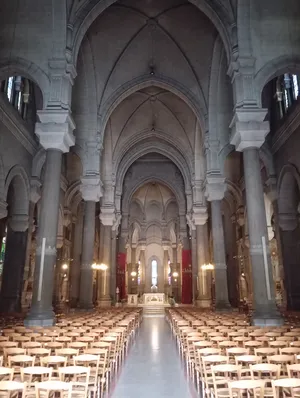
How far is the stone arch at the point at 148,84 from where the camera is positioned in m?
20.2

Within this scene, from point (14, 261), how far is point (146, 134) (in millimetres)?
15765

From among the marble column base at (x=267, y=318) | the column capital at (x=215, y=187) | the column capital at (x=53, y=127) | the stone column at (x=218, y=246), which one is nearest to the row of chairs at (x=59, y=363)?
the marble column base at (x=267, y=318)

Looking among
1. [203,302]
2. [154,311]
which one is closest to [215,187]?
[203,302]

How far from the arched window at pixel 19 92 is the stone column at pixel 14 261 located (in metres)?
5.76

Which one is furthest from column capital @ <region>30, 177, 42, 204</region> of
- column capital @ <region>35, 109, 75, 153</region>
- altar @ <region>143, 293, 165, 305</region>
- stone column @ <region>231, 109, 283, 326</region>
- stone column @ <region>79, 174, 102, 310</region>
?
altar @ <region>143, 293, 165, 305</region>

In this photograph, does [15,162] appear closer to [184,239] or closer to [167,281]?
[184,239]

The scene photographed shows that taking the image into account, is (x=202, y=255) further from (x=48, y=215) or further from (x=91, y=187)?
(x=48, y=215)

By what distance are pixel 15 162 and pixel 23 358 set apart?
1322 centimetres

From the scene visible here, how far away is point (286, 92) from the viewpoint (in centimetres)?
1803

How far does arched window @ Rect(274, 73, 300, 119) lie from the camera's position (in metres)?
Answer: 17.0

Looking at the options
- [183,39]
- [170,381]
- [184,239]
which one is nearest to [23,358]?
[170,381]

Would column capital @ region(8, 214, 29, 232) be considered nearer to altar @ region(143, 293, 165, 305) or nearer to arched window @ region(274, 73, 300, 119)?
arched window @ region(274, 73, 300, 119)

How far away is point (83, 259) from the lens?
62.7ft

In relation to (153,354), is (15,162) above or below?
above
